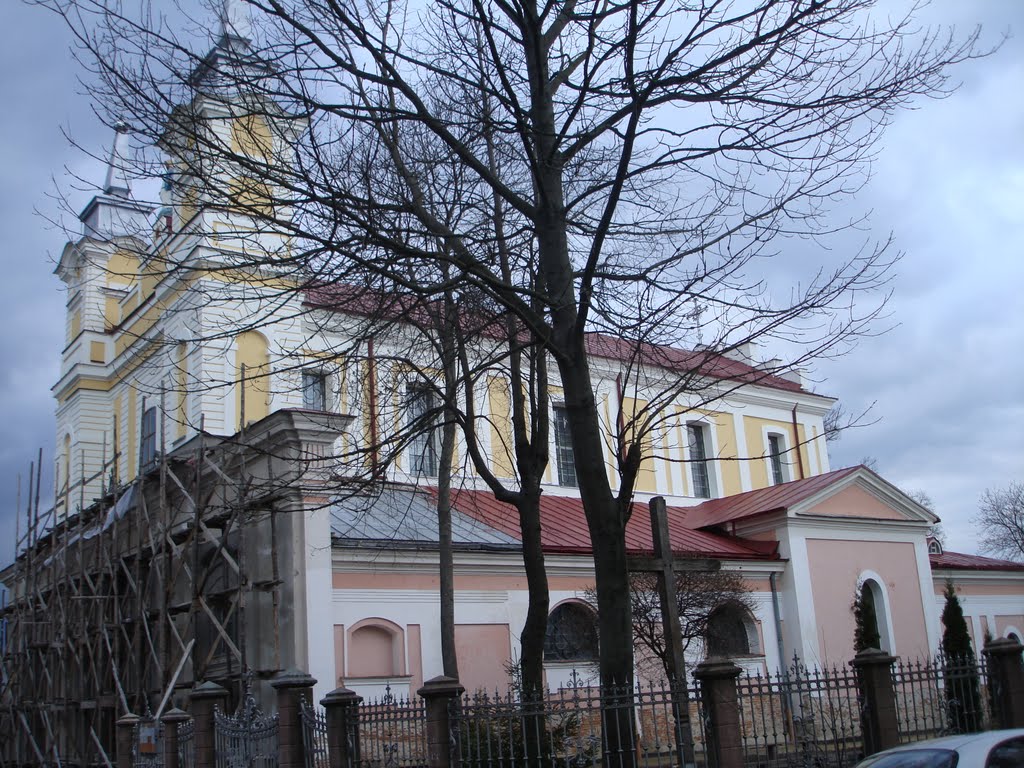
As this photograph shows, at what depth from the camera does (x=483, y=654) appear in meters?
19.3

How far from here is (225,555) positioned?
16094 millimetres

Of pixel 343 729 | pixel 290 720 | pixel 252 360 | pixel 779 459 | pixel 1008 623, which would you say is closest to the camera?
pixel 343 729

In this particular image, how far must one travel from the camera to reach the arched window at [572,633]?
20828 millimetres

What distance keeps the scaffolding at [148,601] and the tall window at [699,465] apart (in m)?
16.7

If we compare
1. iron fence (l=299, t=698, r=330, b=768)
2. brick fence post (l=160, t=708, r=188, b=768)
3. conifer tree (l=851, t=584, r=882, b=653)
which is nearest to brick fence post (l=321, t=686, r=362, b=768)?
iron fence (l=299, t=698, r=330, b=768)

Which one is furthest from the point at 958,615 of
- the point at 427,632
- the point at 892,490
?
the point at 427,632

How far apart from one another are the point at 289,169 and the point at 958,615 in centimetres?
1921

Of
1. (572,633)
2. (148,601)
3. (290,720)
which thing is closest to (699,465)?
(572,633)

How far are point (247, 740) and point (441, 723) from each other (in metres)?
3.82

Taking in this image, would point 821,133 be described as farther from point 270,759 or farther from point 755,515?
point 755,515

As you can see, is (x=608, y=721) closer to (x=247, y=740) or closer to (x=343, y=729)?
(x=343, y=729)

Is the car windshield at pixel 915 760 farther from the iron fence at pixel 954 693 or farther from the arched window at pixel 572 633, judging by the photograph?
the arched window at pixel 572 633

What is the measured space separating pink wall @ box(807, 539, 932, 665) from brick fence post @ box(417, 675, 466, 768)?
53.8 feet

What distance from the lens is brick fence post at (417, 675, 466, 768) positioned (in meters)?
9.38
